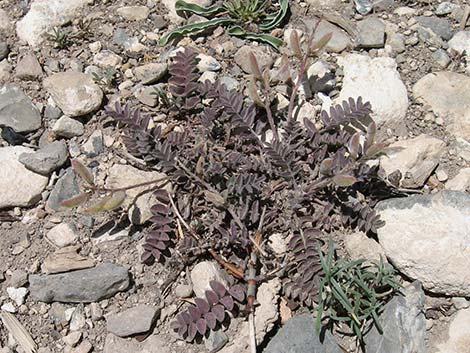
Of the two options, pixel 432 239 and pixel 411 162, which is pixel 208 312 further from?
pixel 411 162

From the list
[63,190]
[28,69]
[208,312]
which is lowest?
[208,312]

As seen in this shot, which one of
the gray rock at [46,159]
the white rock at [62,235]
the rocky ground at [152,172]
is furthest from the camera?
the gray rock at [46,159]

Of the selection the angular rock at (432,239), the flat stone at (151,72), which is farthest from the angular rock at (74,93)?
Result: the angular rock at (432,239)

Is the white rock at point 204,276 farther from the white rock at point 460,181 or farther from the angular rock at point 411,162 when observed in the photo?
the white rock at point 460,181

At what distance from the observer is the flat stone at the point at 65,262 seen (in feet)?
10.3

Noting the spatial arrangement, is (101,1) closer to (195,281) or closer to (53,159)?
(53,159)

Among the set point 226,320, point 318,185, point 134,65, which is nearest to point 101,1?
point 134,65

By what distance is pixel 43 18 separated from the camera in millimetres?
3818

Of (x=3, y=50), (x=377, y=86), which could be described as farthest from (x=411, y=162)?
(x=3, y=50)

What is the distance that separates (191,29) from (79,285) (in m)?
1.56

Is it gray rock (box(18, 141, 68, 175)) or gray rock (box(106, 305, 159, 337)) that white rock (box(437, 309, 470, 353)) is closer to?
gray rock (box(106, 305, 159, 337))

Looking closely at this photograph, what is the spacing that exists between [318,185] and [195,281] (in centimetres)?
73

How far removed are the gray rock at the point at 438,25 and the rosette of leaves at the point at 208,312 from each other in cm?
193

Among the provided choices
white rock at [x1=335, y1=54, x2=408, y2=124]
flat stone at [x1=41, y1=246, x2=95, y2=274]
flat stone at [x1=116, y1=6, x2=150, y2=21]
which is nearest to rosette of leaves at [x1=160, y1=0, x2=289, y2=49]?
flat stone at [x1=116, y1=6, x2=150, y2=21]
